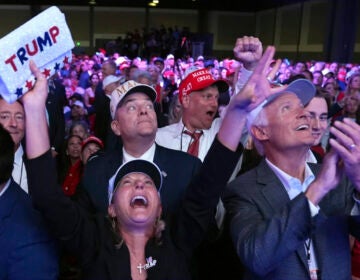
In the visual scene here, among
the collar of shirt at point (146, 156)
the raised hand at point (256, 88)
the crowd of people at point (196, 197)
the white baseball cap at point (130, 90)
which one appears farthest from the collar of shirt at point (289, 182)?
the white baseball cap at point (130, 90)

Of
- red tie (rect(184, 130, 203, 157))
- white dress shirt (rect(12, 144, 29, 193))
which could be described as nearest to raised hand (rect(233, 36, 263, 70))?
red tie (rect(184, 130, 203, 157))

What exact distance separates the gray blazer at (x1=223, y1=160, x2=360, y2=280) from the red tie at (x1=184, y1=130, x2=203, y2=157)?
40.1 inches

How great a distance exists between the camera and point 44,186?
1.51 m

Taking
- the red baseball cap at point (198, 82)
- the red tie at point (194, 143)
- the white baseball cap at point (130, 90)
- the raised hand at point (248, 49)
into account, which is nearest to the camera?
the raised hand at point (248, 49)

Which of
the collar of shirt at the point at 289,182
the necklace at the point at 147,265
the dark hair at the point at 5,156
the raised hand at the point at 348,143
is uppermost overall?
the raised hand at the point at 348,143

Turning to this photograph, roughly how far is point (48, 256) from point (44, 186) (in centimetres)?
28

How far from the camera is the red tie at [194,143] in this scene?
2.86 metres

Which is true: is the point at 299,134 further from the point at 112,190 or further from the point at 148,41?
the point at 148,41

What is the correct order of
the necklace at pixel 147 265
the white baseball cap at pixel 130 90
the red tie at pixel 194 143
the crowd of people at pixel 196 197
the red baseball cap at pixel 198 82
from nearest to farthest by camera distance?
1. the crowd of people at pixel 196 197
2. the necklace at pixel 147 265
3. the white baseball cap at pixel 130 90
4. the red tie at pixel 194 143
5. the red baseball cap at pixel 198 82

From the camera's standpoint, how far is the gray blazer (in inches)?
55.9

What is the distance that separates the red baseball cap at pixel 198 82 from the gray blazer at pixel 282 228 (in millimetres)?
1326

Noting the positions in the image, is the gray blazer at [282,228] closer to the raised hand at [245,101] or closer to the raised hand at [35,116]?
the raised hand at [245,101]

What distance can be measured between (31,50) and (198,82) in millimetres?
1748

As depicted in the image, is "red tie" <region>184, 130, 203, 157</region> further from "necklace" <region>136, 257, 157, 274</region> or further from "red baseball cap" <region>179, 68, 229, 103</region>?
"necklace" <region>136, 257, 157, 274</region>
